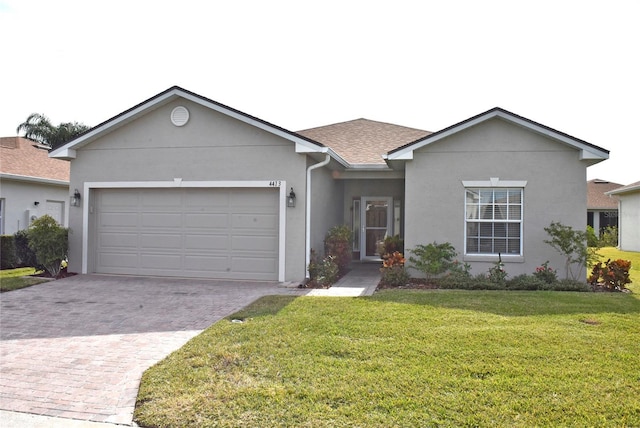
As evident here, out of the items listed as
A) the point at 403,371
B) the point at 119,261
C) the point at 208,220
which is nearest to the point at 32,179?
the point at 119,261

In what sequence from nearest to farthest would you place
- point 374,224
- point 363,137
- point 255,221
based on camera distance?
point 255,221 < point 374,224 < point 363,137

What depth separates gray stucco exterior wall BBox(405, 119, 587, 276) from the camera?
449 inches

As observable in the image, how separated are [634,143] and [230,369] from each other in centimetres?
1808

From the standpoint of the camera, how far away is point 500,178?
38.2 ft

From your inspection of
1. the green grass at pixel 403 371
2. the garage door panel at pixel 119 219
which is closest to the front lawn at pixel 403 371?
the green grass at pixel 403 371

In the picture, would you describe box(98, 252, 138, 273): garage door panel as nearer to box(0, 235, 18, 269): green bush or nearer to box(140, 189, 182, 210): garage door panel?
box(140, 189, 182, 210): garage door panel

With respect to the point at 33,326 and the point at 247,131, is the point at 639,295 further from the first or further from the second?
the point at 33,326

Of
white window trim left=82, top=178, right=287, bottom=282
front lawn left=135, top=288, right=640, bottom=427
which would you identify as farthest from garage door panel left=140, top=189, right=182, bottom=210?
front lawn left=135, top=288, right=640, bottom=427

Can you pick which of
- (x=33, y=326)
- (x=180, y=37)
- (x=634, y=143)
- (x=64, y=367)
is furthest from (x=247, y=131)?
(x=634, y=143)

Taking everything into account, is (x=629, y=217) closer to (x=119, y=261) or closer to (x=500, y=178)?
(x=500, y=178)

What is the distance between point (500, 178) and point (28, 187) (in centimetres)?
1552

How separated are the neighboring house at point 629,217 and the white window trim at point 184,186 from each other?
1903 centimetres

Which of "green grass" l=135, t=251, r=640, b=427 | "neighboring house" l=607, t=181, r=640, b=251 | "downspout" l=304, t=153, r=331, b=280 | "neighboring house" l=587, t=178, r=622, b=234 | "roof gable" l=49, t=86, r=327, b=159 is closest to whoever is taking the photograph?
"green grass" l=135, t=251, r=640, b=427

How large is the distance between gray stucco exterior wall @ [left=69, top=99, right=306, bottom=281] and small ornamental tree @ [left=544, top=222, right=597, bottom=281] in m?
5.87
